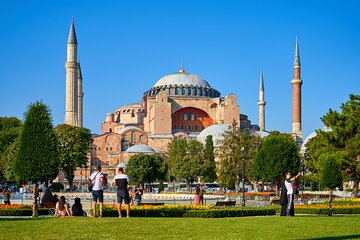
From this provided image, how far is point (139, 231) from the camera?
1071cm

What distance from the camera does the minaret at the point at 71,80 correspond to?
70.7m

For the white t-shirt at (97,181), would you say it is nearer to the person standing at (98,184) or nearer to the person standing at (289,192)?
the person standing at (98,184)

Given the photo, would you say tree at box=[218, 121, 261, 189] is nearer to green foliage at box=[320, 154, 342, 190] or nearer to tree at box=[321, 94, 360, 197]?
tree at box=[321, 94, 360, 197]

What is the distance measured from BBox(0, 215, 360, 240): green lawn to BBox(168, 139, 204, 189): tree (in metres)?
37.6

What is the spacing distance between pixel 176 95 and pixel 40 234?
73319 millimetres

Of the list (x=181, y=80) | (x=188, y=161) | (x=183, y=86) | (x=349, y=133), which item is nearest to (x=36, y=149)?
(x=349, y=133)

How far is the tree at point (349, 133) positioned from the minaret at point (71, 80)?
41.1 metres

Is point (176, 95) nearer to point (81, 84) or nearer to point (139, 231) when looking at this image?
point (81, 84)

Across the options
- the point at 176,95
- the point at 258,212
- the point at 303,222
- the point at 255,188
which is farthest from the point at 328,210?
the point at 176,95

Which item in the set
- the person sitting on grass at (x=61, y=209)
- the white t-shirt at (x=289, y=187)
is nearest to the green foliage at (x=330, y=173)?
the white t-shirt at (x=289, y=187)

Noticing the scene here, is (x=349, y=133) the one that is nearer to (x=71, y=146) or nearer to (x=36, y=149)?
(x=36, y=149)

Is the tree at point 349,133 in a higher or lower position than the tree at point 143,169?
higher

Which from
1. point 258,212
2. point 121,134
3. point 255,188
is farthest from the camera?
point 121,134

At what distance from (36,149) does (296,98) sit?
58411 mm
